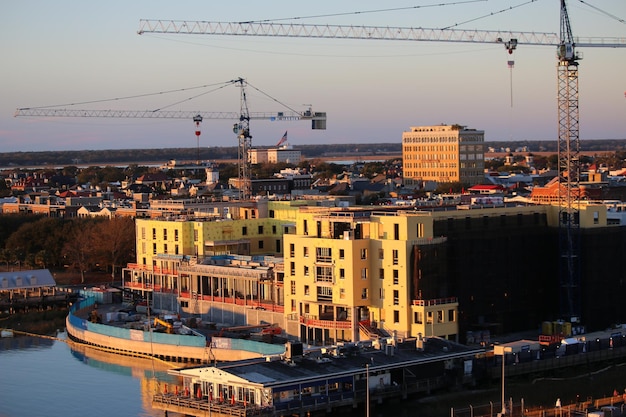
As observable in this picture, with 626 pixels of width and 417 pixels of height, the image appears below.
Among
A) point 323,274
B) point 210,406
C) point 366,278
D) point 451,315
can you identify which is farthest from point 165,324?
point 210,406

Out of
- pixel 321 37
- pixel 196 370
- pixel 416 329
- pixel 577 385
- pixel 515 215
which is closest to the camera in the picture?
pixel 196 370

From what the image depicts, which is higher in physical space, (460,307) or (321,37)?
(321,37)

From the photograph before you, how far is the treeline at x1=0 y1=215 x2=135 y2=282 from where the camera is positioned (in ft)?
191

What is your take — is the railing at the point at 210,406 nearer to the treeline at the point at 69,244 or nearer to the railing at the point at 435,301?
the railing at the point at 435,301

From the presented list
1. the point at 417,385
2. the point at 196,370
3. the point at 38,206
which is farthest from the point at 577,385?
the point at 38,206

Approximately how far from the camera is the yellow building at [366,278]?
34.5 meters

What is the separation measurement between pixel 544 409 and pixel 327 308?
10.3 metres

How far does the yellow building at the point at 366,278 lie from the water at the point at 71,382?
16.2 ft

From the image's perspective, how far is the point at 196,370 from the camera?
29.2m

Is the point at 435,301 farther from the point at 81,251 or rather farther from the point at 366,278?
the point at 81,251

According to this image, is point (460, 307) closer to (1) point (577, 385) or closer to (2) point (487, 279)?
(2) point (487, 279)

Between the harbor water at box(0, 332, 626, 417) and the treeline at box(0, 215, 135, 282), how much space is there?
18394 millimetres

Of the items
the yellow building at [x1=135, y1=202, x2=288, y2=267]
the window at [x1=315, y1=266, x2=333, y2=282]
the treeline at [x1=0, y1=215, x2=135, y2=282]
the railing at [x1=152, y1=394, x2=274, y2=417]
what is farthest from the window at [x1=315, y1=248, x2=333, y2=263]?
the treeline at [x1=0, y1=215, x2=135, y2=282]

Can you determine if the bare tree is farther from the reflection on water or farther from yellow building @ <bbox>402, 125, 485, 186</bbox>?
yellow building @ <bbox>402, 125, 485, 186</bbox>
